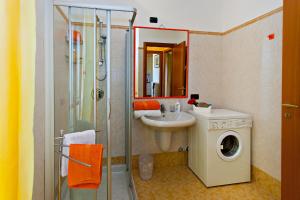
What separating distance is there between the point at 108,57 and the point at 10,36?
98cm

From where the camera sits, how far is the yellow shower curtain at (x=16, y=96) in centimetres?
54

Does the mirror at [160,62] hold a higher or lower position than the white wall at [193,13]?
lower

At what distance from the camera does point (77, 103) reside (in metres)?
1.55

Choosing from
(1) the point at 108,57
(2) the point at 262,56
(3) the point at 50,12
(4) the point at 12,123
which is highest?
(3) the point at 50,12

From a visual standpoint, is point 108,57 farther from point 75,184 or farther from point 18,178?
point 18,178

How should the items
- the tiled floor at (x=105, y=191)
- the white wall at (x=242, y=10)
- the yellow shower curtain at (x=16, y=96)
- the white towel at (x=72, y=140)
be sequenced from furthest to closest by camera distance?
the white wall at (x=242, y=10) → the tiled floor at (x=105, y=191) → the white towel at (x=72, y=140) → the yellow shower curtain at (x=16, y=96)

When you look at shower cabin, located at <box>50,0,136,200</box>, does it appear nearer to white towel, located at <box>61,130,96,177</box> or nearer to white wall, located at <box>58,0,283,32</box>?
white towel, located at <box>61,130,96,177</box>

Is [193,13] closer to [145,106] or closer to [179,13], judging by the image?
[179,13]

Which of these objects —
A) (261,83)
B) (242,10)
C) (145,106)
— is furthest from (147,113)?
(242,10)

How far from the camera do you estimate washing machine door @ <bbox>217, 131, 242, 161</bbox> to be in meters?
2.23

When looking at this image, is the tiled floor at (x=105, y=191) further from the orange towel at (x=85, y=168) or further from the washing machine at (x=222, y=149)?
the washing machine at (x=222, y=149)

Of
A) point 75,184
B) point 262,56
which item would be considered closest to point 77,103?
point 75,184

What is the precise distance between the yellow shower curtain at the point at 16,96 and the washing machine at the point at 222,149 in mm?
1873

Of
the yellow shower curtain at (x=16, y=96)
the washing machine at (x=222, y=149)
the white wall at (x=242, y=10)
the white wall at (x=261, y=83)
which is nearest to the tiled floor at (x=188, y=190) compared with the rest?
the washing machine at (x=222, y=149)
